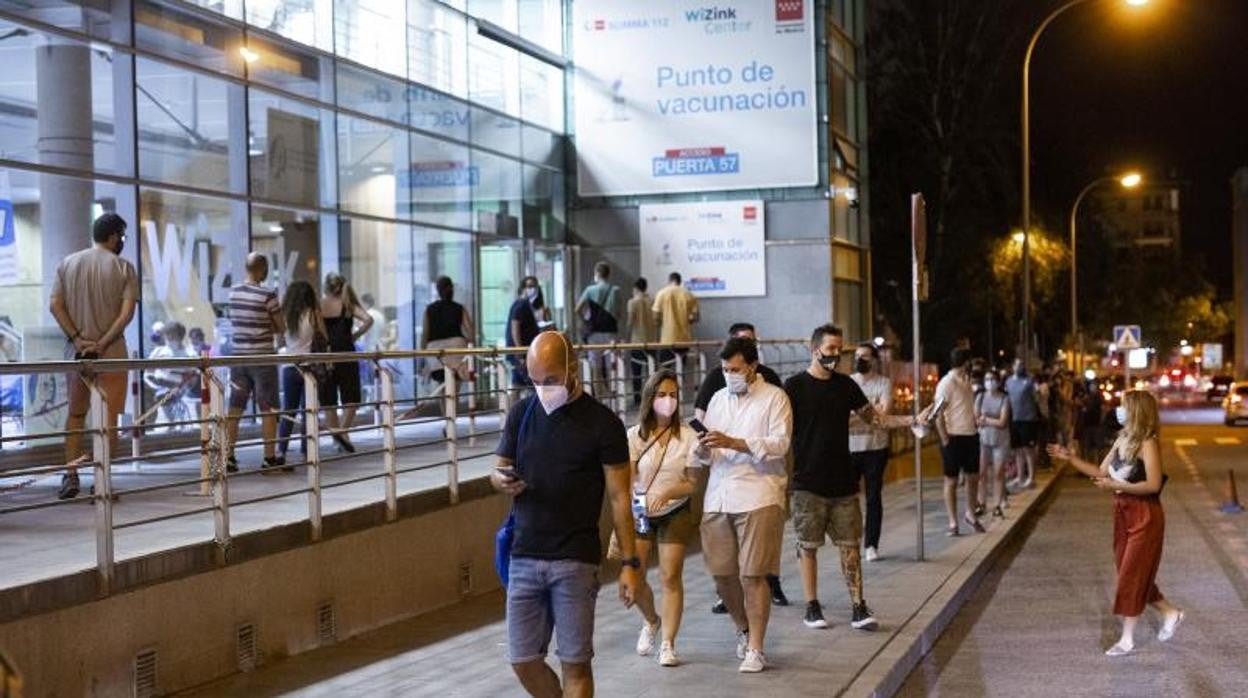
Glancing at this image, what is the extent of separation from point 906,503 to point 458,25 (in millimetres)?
9279

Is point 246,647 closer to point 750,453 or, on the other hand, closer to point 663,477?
point 663,477

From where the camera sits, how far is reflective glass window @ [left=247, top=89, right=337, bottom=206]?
61.5ft

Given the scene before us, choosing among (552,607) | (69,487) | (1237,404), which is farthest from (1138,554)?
(1237,404)

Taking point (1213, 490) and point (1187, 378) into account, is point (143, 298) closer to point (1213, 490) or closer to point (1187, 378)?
point (1213, 490)

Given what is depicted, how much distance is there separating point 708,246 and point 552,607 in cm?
2093

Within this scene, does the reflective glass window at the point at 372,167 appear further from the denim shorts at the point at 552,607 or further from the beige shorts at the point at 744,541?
the denim shorts at the point at 552,607

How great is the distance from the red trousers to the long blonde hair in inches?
12.0

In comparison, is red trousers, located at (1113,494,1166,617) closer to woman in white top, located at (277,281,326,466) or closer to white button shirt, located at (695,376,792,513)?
white button shirt, located at (695,376,792,513)

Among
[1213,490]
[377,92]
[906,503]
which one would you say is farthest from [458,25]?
[1213,490]

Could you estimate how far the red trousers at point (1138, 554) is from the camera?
1110 cm

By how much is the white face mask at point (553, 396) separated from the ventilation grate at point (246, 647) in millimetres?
3330

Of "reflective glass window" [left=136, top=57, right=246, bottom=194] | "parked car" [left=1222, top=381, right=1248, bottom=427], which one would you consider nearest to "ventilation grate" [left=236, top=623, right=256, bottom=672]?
"reflective glass window" [left=136, top=57, right=246, bottom=194]

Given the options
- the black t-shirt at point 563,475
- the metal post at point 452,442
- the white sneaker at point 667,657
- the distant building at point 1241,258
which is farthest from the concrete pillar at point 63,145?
the distant building at point 1241,258

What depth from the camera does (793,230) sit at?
27.6 metres
